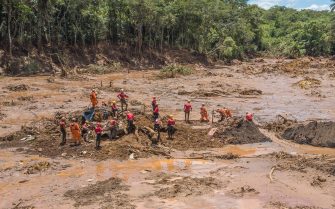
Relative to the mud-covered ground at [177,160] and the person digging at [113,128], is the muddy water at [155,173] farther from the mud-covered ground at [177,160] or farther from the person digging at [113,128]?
the person digging at [113,128]

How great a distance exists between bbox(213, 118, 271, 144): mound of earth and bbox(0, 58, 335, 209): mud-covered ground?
1.9 inches

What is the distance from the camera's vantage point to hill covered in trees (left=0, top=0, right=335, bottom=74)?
49031 mm

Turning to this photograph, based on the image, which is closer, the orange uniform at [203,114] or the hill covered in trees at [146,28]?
the orange uniform at [203,114]

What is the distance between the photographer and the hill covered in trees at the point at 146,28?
49.0 metres

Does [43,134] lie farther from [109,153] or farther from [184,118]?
[184,118]

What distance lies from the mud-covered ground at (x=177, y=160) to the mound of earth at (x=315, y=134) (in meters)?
0.05

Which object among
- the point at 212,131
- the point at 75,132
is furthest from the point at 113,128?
the point at 212,131

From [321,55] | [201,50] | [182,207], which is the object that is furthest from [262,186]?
[321,55]

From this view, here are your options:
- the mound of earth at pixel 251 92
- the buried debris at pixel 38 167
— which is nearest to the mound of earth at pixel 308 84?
the mound of earth at pixel 251 92

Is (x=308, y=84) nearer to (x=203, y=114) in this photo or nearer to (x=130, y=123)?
(x=203, y=114)

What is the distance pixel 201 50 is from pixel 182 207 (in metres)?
54.2

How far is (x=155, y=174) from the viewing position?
57.6 feet

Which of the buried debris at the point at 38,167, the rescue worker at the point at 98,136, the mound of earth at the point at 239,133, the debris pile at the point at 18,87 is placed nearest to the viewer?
the buried debris at the point at 38,167

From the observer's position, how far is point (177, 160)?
19.6 m
